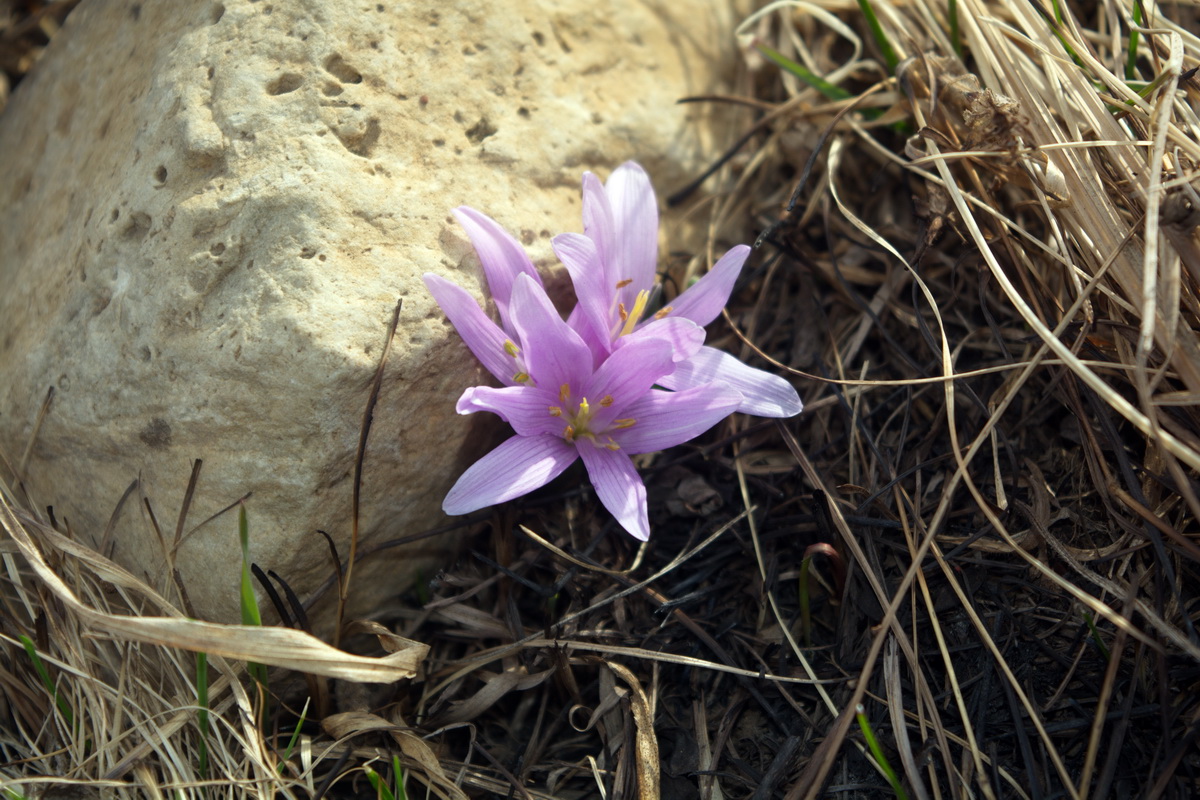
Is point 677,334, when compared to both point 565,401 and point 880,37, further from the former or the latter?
point 880,37

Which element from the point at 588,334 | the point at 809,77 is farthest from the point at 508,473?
the point at 809,77

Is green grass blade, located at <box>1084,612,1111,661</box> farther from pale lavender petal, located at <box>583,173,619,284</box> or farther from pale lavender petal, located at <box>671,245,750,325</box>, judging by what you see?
pale lavender petal, located at <box>583,173,619,284</box>

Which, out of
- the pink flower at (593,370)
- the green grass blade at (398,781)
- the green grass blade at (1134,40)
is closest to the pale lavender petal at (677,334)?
the pink flower at (593,370)

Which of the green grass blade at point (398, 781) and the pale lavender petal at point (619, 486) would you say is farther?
the pale lavender petal at point (619, 486)

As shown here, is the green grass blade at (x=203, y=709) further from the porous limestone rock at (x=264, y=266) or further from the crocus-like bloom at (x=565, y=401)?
the crocus-like bloom at (x=565, y=401)

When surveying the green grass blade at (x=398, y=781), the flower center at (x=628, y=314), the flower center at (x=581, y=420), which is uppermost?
the flower center at (x=628, y=314)

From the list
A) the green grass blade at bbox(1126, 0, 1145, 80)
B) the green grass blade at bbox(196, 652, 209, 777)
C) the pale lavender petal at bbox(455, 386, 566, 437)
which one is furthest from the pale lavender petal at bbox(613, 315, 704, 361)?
the green grass blade at bbox(1126, 0, 1145, 80)

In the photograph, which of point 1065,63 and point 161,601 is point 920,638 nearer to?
point 1065,63
